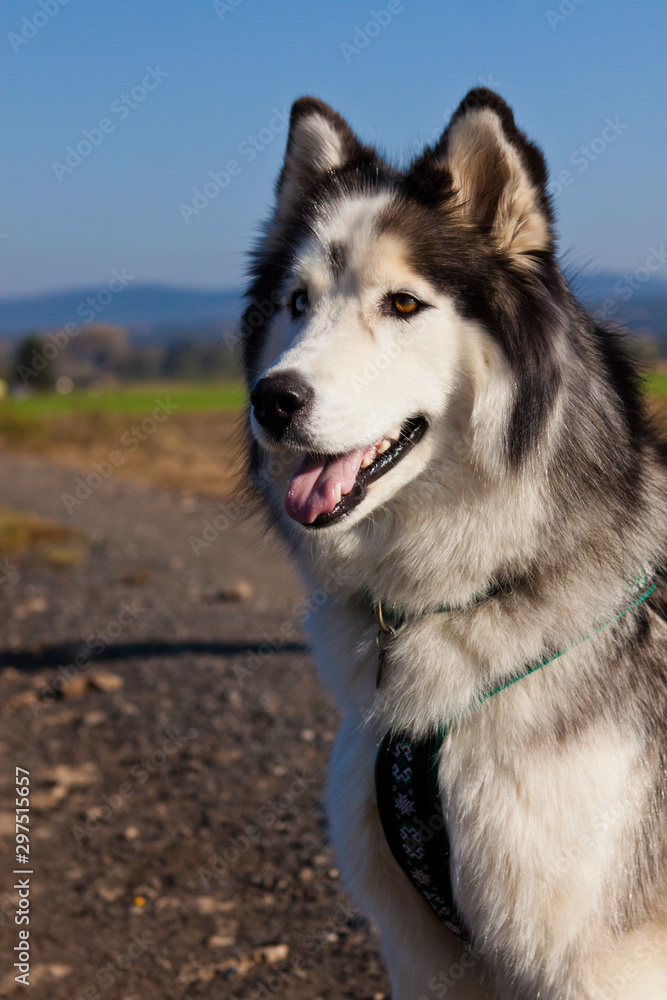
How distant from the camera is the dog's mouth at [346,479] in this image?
2.24 m

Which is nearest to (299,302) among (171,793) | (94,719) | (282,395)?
(282,395)

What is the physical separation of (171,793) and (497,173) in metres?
3.41

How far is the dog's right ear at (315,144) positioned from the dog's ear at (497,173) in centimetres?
42

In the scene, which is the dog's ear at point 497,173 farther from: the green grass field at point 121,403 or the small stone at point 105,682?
the green grass field at point 121,403

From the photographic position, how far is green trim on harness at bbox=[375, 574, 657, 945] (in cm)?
219

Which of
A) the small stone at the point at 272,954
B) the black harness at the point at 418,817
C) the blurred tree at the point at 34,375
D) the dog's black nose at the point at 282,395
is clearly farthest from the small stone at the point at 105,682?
the blurred tree at the point at 34,375

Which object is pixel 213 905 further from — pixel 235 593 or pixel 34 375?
pixel 34 375

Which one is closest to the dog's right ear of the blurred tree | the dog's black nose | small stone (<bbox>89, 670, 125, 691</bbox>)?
the dog's black nose

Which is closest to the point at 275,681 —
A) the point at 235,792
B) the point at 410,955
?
the point at 235,792

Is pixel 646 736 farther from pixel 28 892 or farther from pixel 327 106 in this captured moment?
pixel 28 892

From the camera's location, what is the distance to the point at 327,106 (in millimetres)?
2785

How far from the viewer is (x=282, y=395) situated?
7.13 ft

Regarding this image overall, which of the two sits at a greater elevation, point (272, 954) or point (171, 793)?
point (272, 954)

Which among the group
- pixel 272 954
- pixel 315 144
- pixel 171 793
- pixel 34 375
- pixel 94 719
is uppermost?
pixel 315 144
